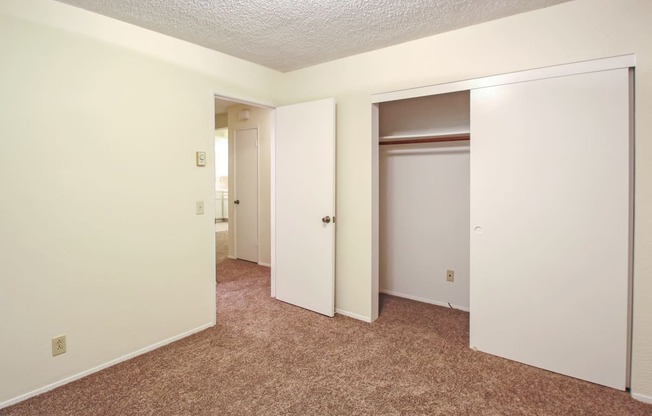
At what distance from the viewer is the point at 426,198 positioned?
3.40 metres

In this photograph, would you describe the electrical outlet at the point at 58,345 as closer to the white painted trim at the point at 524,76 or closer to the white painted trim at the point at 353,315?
the white painted trim at the point at 353,315

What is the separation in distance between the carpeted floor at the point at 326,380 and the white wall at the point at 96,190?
28cm

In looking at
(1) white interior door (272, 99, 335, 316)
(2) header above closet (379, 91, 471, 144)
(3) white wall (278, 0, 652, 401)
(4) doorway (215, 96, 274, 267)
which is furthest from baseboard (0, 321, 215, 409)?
(2) header above closet (379, 91, 471, 144)

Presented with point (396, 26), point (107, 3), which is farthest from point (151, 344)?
point (396, 26)

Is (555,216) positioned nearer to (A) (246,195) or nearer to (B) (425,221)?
(B) (425,221)

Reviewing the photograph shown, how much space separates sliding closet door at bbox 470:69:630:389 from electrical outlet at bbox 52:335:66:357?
9.11ft

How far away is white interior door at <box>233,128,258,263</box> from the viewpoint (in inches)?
198

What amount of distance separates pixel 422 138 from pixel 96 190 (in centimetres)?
270

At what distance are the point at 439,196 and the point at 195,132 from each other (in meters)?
2.36

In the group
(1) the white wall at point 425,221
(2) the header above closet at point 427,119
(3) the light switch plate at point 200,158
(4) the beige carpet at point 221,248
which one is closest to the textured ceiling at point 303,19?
(2) the header above closet at point 427,119

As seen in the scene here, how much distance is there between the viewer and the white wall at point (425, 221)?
323 cm

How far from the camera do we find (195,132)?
2.70 m

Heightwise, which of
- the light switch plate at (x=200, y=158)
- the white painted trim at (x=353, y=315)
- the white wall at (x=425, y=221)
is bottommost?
the white painted trim at (x=353, y=315)

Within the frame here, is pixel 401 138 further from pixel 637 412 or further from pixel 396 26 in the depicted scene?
pixel 637 412
